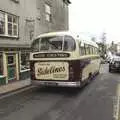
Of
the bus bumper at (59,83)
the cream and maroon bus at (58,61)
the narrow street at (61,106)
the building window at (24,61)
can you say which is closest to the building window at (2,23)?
the building window at (24,61)

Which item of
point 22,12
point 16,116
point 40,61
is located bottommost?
point 16,116

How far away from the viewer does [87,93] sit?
471 inches

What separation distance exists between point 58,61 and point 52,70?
58 cm

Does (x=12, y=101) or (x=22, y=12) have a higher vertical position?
(x=22, y=12)

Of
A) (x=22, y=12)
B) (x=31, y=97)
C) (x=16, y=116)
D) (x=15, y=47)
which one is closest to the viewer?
(x=16, y=116)

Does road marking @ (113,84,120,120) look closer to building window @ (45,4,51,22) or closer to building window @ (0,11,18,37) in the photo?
building window @ (0,11,18,37)

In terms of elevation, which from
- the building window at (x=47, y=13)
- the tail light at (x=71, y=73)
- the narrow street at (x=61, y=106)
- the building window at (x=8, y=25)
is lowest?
the narrow street at (x=61, y=106)

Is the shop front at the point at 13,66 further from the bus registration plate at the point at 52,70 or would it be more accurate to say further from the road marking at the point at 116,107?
Result: the road marking at the point at 116,107

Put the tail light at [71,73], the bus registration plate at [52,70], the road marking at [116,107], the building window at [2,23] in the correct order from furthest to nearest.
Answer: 1. the building window at [2,23]
2. the bus registration plate at [52,70]
3. the tail light at [71,73]
4. the road marking at [116,107]

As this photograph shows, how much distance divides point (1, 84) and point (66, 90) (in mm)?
4404

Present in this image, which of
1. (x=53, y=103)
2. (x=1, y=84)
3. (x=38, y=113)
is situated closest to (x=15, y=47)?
(x=1, y=84)

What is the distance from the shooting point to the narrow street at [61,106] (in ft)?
25.2

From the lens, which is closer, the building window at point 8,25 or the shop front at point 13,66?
the shop front at point 13,66

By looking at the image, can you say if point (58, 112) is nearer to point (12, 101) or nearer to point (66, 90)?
point (12, 101)
